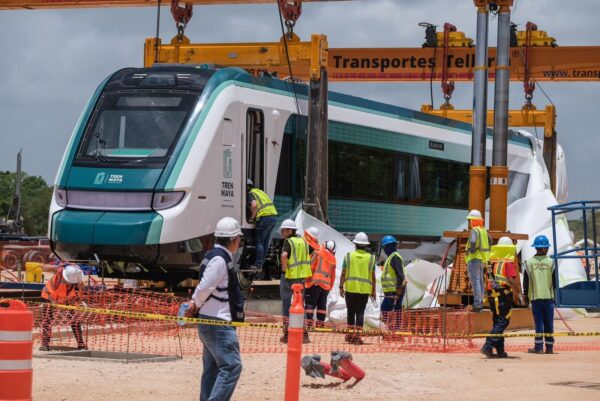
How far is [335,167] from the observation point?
2458cm

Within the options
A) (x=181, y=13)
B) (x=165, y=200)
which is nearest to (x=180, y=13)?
(x=181, y=13)

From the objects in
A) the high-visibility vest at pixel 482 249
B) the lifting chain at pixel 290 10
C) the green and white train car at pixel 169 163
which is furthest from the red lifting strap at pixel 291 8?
the high-visibility vest at pixel 482 249

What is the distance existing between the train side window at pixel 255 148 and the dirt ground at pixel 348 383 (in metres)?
5.48

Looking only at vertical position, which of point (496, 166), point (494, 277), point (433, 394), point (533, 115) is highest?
point (533, 115)

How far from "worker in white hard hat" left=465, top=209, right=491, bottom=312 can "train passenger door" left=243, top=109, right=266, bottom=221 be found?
3426 millimetres

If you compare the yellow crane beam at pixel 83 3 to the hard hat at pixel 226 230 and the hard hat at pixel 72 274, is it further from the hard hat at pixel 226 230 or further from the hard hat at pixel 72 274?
the hard hat at pixel 226 230

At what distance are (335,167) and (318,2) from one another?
402 cm

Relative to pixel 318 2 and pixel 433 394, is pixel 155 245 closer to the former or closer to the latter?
pixel 433 394

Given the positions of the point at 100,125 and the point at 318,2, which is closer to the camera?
the point at 100,125

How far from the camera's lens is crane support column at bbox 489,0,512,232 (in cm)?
2250

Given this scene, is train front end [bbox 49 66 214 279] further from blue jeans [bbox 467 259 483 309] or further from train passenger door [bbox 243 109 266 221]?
blue jeans [bbox 467 259 483 309]

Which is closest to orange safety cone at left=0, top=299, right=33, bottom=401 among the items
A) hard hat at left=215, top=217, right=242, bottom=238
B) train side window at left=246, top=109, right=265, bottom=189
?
hard hat at left=215, top=217, right=242, bottom=238

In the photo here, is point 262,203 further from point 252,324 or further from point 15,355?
point 15,355

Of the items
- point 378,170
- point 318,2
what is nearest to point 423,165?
point 378,170
